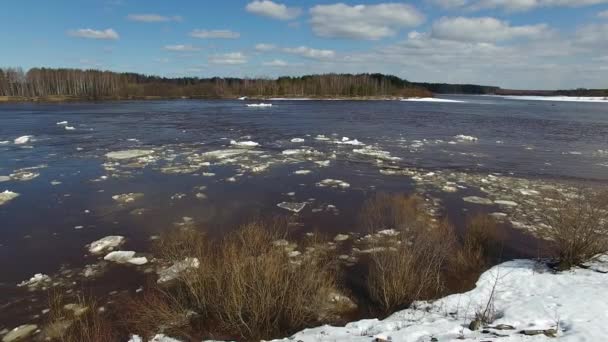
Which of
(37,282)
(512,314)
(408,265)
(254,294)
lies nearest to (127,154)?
(37,282)

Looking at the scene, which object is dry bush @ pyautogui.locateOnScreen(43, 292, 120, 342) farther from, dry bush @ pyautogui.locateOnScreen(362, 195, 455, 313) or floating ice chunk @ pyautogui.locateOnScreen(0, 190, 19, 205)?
floating ice chunk @ pyautogui.locateOnScreen(0, 190, 19, 205)

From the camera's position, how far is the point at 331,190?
47.6ft

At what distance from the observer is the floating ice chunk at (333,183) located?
49.3ft

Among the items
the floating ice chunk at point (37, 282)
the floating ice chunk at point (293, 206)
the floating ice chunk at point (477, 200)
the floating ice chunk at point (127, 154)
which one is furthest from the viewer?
the floating ice chunk at point (127, 154)

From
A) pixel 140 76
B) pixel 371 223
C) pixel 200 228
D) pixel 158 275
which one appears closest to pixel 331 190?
pixel 371 223

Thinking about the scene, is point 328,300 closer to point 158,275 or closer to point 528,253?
point 158,275

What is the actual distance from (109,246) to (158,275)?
84.9 inches

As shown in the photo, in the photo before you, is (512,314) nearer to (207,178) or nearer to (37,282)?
(37,282)

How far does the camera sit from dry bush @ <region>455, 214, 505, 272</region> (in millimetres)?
8656

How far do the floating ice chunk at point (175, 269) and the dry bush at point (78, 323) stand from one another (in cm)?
128

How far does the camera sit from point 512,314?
6312 millimetres

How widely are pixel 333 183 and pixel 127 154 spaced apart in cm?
1186

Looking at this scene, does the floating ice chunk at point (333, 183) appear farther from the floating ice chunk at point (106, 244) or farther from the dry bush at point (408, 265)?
the floating ice chunk at point (106, 244)

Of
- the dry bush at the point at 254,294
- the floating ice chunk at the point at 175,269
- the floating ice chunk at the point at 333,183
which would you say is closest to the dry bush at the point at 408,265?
the dry bush at the point at 254,294
